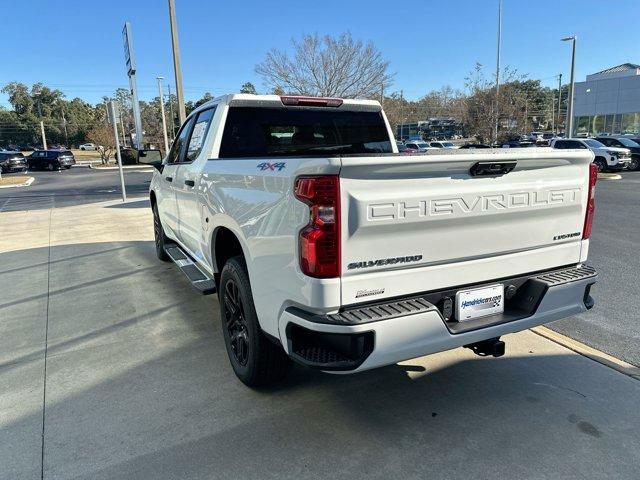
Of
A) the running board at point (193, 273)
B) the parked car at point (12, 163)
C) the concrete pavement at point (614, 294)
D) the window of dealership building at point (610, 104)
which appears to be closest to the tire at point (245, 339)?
the running board at point (193, 273)

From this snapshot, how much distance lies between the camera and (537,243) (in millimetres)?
2971

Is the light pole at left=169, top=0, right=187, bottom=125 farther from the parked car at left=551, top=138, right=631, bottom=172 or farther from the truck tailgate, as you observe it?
the parked car at left=551, top=138, right=631, bottom=172

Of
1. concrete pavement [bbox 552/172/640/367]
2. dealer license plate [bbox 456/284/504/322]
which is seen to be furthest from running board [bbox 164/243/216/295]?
concrete pavement [bbox 552/172/640/367]

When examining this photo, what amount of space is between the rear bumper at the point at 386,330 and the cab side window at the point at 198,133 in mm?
2453

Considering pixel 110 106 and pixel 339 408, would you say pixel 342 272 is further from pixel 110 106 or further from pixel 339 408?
pixel 110 106

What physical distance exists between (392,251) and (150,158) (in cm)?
434

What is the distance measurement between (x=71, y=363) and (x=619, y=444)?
381cm

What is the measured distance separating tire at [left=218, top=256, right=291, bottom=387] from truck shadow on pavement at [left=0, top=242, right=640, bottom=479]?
0.53ft

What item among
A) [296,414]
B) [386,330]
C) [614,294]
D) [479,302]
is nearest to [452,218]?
[479,302]

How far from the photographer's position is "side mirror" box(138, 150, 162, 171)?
5.87 m

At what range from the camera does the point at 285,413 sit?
10.0ft

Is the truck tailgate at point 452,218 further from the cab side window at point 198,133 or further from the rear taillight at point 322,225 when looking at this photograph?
the cab side window at point 198,133

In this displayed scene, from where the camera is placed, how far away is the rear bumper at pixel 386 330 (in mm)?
2357

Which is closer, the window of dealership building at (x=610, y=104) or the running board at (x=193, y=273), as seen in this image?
the running board at (x=193, y=273)
